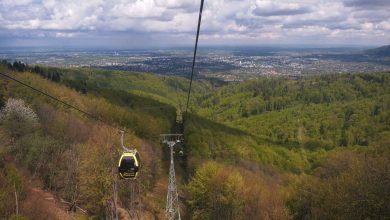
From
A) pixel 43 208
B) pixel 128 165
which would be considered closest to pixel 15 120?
pixel 43 208

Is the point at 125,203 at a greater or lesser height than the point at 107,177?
lesser

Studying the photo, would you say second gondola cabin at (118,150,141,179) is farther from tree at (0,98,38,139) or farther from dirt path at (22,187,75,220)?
tree at (0,98,38,139)

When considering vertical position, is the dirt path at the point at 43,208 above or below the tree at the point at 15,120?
below

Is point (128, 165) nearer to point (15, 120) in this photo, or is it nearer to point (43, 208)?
point (43, 208)

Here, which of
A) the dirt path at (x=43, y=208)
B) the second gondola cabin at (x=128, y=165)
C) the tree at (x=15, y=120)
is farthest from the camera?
the tree at (x=15, y=120)

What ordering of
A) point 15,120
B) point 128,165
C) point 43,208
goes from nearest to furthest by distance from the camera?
point 128,165 → point 43,208 → point 15,120

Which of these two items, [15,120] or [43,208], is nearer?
[43,208]

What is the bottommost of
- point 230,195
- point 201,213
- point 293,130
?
point 293,130

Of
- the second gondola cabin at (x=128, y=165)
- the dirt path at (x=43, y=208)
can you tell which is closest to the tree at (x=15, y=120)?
the dirt path at (x=43, y=208)

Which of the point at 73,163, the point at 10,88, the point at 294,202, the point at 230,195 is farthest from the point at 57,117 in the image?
the point at 294,202

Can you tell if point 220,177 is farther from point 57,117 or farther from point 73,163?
point 57,117

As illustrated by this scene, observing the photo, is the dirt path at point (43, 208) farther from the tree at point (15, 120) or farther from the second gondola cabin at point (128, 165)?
the second gondola cabin at point (128, 165)
